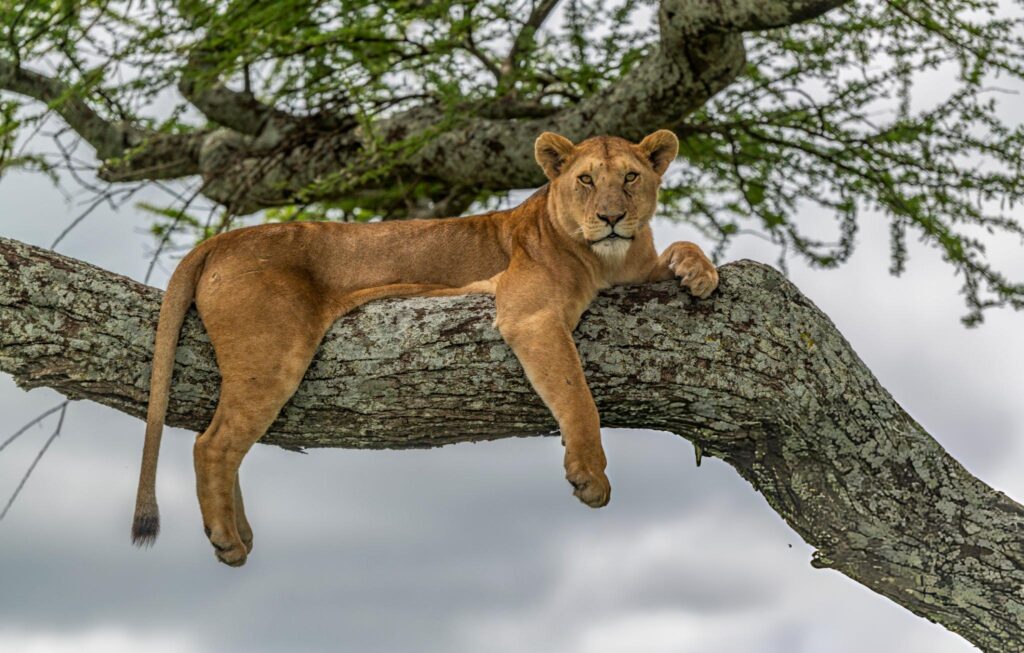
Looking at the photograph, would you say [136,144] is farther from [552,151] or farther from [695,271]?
[695,271]

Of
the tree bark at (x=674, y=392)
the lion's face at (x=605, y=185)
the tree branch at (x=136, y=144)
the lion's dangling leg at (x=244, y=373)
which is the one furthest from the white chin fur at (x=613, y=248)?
the tree branch at (x=136, y=144)

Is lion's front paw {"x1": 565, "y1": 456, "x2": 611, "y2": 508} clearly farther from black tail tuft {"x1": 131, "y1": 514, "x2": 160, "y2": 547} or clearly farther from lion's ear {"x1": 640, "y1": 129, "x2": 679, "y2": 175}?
black tail tuft {"x1": 131, "y1": 514, "x2": 160, "y2": 547}

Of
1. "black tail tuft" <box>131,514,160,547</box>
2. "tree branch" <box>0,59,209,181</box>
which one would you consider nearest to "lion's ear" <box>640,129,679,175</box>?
"black tail tuft" <box>131,514,160,547</box>

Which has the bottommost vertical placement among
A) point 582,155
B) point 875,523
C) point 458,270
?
point 875,523

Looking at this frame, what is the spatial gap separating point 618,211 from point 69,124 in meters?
5.36

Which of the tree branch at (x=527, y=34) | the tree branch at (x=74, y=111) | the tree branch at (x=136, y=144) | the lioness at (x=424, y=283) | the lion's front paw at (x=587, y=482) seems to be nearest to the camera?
the lion's front paw at (x=587, y=482)

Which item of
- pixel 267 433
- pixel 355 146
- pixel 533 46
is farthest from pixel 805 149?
pixel 267 433

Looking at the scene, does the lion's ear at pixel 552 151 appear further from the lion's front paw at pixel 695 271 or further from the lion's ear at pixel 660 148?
the lion's front paw at pixel 695 271

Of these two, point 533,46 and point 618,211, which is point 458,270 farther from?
point 533,46

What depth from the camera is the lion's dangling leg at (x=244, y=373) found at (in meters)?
4.25

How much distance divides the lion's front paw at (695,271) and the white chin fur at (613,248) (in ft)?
0.72

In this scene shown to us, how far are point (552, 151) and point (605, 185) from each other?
1.19ft

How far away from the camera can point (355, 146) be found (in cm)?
773

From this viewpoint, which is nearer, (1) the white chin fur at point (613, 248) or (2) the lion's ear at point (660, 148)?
(1) the white chin fur at point (613, 248)
